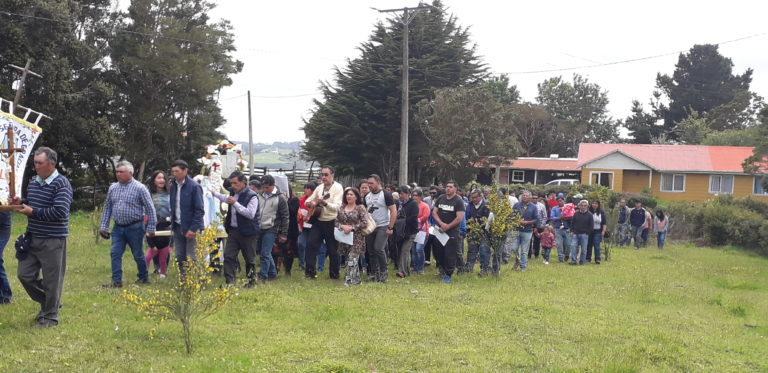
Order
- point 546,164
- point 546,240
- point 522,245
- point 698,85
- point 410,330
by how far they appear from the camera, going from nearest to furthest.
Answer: point 410,330 < point 522,245 < point 546,240 < point 546,164 < point 698,85

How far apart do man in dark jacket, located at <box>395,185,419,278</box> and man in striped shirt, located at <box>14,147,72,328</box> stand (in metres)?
6.39

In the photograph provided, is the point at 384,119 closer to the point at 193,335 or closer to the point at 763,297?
the point at 763,297

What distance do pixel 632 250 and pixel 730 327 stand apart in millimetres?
12923

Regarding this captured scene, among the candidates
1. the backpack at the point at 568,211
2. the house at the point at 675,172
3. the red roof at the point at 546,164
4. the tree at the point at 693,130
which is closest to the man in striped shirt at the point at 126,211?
the backpack at the point at 568,211

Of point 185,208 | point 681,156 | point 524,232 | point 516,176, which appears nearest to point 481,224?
point 524,232

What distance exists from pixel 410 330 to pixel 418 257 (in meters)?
5.37

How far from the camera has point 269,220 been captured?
420 inches

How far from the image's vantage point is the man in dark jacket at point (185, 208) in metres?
9.60

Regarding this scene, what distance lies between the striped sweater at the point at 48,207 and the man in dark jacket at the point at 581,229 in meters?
12.2

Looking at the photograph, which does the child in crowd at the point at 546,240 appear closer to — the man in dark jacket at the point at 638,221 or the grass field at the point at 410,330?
the grass field at the point at 410,330

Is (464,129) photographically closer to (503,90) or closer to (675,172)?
(675,172)

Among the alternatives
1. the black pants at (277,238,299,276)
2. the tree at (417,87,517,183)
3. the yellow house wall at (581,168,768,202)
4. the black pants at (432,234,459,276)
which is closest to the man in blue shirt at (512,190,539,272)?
the black pants at (432,234,459,276)

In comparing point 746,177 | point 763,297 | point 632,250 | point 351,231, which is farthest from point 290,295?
point 746,177

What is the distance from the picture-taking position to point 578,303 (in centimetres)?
1055
